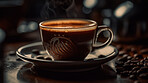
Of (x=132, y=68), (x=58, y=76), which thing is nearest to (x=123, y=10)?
(x=132, y=68)

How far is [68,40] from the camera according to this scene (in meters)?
0.65

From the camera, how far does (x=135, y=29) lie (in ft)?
3.70

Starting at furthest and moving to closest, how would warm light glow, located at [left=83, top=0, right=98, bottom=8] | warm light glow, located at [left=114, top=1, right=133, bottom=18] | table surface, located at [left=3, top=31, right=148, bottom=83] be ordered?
warm light glow, located at [left=83, top=0, right=98, bottom=8], warm light glow, located at [left=114, top=1, right=133, bottom=18], table surface, located at [left=3, top=31, right=148, bottom=83]

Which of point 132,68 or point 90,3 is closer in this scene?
point 132,68

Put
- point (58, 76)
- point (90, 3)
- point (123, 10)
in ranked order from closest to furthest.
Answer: point (58, 76) → point (123, 10) → point (90, 3)

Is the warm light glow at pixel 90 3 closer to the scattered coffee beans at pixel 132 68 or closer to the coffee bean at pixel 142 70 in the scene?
the scattered coffee beans at pixel 132 68

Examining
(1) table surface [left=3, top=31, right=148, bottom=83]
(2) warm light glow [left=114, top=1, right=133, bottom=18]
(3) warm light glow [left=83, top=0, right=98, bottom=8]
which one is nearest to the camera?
(1) table surface [left=3, top=31, right=148, bottom=83]

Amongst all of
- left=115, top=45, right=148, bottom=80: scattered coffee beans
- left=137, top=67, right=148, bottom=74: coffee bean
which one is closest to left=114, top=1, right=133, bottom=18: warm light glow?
left=115, top=45, right=148, bottom=80: scattered coffee beans

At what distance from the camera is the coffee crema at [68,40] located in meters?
0.65

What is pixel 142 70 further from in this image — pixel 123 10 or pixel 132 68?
pixel 123 10

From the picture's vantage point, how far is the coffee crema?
0.65m

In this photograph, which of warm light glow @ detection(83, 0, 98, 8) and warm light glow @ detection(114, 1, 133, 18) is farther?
warm light glow @ detection(83, 0, 98, 8)

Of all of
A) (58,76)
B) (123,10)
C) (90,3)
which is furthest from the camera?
(90,3)

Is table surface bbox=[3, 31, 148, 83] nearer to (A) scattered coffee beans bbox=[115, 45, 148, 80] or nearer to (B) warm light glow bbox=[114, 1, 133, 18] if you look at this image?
(A) scattered coffee beans bbox=[115, 45, 148, 80]
